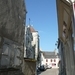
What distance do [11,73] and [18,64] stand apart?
4.52ft

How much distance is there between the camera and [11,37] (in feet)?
34.2

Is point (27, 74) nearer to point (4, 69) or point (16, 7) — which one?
point (4, 69)

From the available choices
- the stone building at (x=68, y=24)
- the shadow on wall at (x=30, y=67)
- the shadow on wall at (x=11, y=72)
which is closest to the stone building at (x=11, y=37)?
the shadow on wall at (x=11, y=72)

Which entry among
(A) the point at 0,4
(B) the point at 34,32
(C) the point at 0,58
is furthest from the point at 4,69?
(B) the point at 34,32

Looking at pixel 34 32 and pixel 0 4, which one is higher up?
pixel 34 32

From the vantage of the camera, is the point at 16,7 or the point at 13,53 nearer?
the point at 13,53

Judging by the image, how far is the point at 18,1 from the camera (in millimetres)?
12289

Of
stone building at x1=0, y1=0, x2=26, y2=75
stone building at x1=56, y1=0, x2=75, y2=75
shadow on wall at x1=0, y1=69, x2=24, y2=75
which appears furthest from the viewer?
shadow on wall at x1=0, y1=69, x2=24, y2=75

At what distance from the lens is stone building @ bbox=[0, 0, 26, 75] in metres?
9.33

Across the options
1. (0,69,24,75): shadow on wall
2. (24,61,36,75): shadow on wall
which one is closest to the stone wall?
(24,61,36,75): shadow on wall

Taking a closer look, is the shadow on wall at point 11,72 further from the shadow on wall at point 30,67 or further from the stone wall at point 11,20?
the stone wall at point 11,20

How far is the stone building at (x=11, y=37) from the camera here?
9328 millimetres

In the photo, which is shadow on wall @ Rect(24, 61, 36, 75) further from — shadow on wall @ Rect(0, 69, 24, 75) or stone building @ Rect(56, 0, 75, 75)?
stone building @ Rect(56, 0, 75, 75)

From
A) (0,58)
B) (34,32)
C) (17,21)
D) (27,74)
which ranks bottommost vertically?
(27,74)
